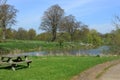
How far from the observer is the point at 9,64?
741 inches

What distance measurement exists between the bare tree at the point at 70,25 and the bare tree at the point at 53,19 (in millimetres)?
1954

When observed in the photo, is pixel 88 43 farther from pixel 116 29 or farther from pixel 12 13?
pixel 116 29

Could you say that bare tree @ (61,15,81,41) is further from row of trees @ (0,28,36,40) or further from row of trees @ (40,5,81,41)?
row of trees @ (0,28,36,40)

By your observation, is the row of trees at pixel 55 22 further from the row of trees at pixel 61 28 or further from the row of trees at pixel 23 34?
the row of trees at pixel 23 34

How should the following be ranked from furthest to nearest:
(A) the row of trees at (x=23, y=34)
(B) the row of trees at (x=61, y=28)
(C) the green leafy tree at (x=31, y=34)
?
(C) the green leafy tree at (x=31, y=34) < (A) the row of trees at (x=23, y=34) < (B) the row of trees at (x=61, y=28)

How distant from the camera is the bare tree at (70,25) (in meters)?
104

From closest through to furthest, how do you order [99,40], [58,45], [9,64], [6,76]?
[6,76] < [9,64] < [58,45] < [99,40]

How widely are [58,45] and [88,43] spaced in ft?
52.7

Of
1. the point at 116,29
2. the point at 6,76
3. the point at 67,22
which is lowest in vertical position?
the point at 6,76

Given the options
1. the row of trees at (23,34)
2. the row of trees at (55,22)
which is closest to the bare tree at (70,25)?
the row of trees at (55,22)

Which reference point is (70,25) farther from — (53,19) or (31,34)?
(31,34)

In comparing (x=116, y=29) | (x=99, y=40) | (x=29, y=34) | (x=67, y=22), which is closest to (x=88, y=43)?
(x=99, y=40)

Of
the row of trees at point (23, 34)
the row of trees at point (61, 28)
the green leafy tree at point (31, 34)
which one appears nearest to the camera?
the row of trees at point (61, 28)

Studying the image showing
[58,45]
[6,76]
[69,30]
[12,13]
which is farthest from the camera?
[69,30]
